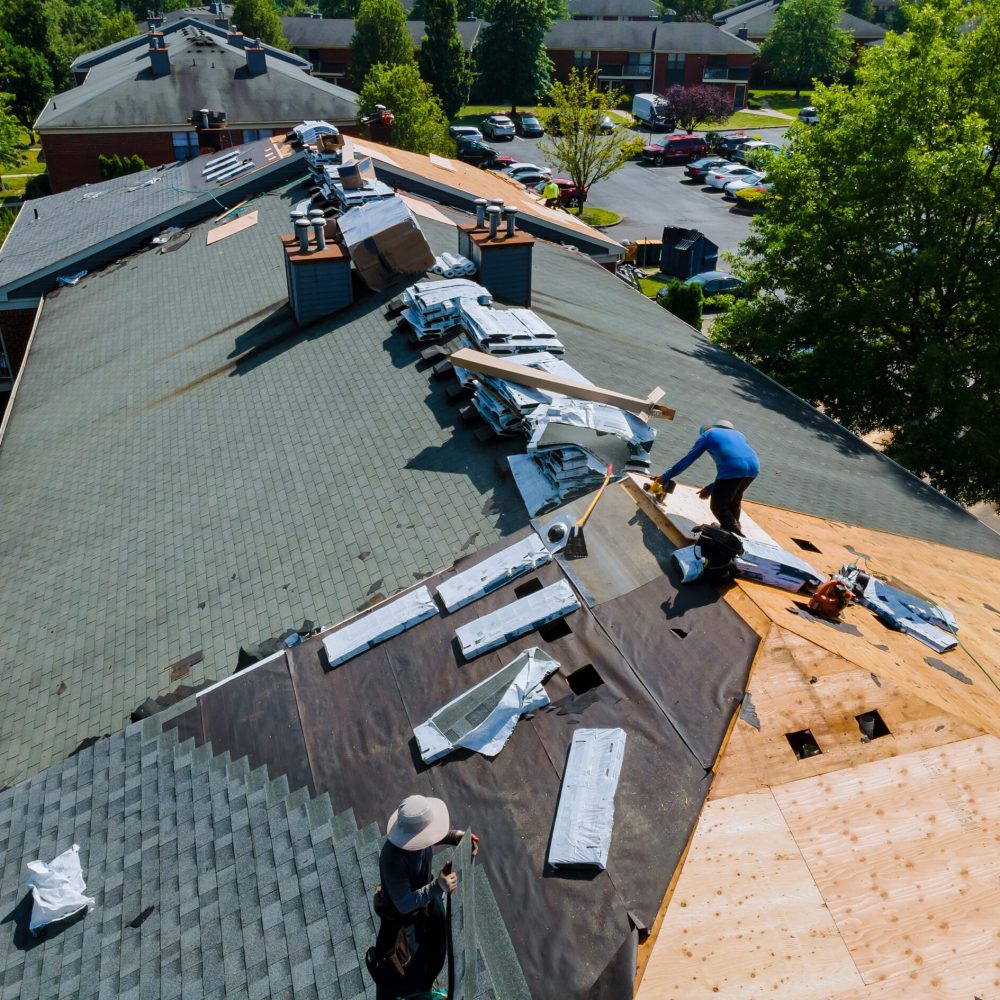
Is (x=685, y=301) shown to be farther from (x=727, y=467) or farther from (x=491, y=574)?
(x=491, y=574)

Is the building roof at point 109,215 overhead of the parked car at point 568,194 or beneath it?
overhead

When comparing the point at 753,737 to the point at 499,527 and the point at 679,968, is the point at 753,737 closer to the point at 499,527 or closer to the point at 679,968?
the point at 679,968

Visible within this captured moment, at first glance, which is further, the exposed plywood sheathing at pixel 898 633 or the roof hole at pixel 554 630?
the roof hole at pixel 554 630

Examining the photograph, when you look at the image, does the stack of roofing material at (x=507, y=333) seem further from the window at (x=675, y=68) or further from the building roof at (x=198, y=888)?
the window at (x=675, y=68)

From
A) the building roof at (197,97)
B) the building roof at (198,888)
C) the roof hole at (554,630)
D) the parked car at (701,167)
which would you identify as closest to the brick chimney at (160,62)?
the building roof at (197,97)

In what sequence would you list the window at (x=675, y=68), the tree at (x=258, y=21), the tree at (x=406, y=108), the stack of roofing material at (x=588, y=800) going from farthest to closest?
1. the window at (x=675, y=68)
2. the tree at (x=258, y=21)
3. the tree at (x=406, y=108)
4. the stack of roofing material at (x=588, y=800)

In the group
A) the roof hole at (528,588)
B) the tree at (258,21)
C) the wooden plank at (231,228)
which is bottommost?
the tree at (258,21)

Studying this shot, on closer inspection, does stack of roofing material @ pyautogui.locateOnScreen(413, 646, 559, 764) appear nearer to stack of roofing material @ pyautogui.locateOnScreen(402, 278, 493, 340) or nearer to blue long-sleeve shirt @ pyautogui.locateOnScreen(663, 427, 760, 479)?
blue long-sleeve shirt @ pyautogui.locateOnScreen(663, 427, 760, 479)
